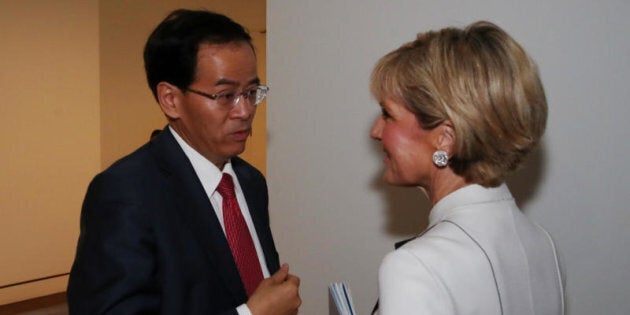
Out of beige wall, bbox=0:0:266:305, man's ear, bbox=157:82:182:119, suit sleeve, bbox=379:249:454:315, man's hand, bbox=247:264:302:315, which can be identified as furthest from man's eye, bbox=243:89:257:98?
beige wall, bbox=0:0:266:305

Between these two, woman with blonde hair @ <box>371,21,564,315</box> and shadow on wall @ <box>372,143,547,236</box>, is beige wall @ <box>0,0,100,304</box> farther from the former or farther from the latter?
woman with blonde hair @ <box>371,21,564,315</box>

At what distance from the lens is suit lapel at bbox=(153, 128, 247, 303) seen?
137cm

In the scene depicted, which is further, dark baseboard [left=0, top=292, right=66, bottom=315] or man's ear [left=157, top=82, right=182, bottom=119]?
dark baseboard [left=0, top=292, right=66, bottom=315]

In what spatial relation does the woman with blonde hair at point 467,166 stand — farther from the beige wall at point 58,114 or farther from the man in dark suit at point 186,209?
the beige wall at point 58,114

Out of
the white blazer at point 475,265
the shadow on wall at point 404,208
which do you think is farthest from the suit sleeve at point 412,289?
the shadow on wall at point 404,208

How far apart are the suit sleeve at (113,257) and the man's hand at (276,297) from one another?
228 millimetres

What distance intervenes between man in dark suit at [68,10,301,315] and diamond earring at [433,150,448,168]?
50 centimetres

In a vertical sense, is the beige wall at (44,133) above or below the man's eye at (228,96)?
below

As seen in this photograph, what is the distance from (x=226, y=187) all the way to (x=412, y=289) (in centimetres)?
76

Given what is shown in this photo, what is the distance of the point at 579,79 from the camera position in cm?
159

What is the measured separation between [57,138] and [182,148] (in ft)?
11.6

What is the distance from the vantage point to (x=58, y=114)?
14.9 ft

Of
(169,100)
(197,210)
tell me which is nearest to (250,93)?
(169,100)

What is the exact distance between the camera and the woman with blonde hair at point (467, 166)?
971 millimetres
